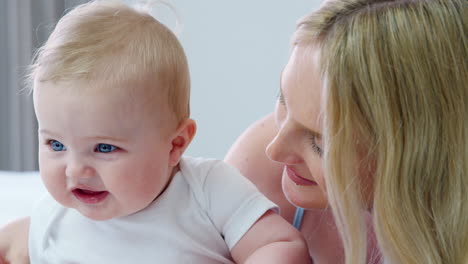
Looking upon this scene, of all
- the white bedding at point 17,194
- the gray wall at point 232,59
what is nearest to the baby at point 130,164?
the white bedding at point 17,194

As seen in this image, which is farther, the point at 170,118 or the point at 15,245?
the point at 15,245

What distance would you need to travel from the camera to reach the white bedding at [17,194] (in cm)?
145

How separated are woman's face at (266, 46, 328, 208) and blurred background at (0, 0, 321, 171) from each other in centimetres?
199

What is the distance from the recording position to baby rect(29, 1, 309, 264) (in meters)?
0.99

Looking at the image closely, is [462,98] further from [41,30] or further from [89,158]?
[41,30]

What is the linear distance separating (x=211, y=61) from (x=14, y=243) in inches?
80.6

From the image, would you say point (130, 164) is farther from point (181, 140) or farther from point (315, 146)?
point (315, 146)

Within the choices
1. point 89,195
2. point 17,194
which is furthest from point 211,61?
point 89,195

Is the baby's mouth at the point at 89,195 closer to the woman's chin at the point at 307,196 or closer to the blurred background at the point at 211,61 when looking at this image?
the woman's chin at the point at 307,196

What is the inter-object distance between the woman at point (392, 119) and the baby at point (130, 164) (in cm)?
17

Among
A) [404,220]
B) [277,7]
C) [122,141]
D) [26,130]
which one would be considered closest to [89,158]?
[122,141]

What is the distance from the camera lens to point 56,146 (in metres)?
1.03

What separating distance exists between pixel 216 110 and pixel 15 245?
203 centimetres

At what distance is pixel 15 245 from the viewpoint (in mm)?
1205
